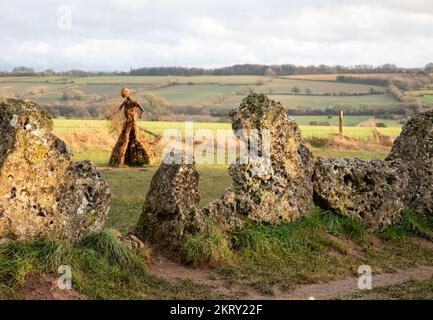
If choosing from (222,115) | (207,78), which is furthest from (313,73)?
(222,115)

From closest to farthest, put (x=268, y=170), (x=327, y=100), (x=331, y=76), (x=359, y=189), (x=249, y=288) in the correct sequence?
(x=249, y=288) < (x=268, y=170) < (x=359, y=189) < (x=327, y=100) < (x=331, y=76)

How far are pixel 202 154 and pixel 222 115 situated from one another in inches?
1263

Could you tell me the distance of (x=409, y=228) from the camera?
14703mm

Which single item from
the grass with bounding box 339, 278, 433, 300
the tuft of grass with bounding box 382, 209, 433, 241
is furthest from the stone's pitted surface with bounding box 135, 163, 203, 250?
the tuft of grass with bounding box 382, 209, 433, 241

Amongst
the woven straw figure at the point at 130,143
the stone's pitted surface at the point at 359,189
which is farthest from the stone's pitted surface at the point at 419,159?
the woven straw figure at the point at 130,143

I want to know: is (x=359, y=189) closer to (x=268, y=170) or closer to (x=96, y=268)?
(x=268, y=170)

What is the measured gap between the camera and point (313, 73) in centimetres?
8931

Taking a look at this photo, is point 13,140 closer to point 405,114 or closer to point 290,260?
point 290,260

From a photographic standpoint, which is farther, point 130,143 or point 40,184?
point 130,143

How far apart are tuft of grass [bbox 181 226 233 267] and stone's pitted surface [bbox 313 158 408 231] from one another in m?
3.01

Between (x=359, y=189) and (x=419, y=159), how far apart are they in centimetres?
209

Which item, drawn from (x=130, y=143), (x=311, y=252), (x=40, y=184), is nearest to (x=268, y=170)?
(x=311, y=252)

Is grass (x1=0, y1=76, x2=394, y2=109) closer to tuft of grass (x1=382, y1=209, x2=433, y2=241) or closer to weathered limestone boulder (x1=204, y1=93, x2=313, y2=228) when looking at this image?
tuft of grass (x1=382, y1=209, x2=433, y2=241)

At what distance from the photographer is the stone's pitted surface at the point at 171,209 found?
11859mm
